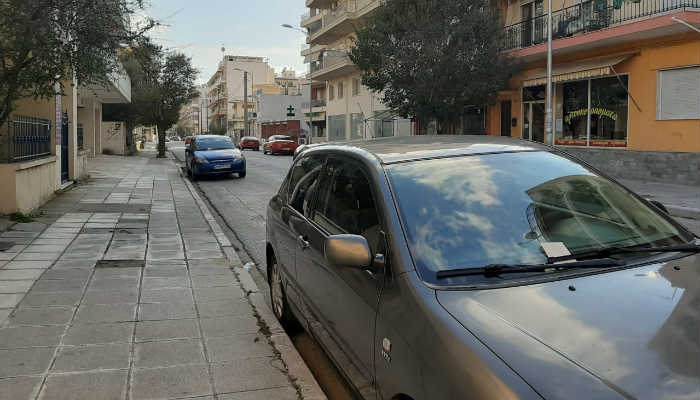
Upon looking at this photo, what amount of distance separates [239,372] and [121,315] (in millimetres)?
1706

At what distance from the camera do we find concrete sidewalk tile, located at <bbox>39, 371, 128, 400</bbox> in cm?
351

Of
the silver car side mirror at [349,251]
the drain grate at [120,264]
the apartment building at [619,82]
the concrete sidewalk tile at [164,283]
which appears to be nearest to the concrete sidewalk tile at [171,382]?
the silver car side mirror at [349,251]

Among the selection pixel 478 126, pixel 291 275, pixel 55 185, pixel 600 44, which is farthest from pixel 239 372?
pixel 478 126

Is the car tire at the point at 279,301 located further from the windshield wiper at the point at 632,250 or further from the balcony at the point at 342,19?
the balcony at the point at 342,19

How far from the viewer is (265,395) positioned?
3.55 metres

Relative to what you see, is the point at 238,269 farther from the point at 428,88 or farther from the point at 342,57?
the point at 342,57

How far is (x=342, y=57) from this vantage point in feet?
132

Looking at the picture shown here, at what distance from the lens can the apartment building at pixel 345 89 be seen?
37531mm

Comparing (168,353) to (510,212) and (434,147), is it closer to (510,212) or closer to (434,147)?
(434,147)

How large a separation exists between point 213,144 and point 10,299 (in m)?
16.8

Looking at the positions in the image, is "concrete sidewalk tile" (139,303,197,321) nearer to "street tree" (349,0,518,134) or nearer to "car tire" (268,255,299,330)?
"car tire" (268,255,299,330)

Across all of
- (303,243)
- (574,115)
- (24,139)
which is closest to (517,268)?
(303,243)

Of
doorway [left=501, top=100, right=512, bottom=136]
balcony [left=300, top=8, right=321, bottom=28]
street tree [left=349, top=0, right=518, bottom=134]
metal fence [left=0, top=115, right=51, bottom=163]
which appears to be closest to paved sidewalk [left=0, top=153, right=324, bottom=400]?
metal fence [left=0, top=115, right=51, bottom=163]

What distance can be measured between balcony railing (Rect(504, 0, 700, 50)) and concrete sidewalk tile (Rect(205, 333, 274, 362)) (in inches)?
649
